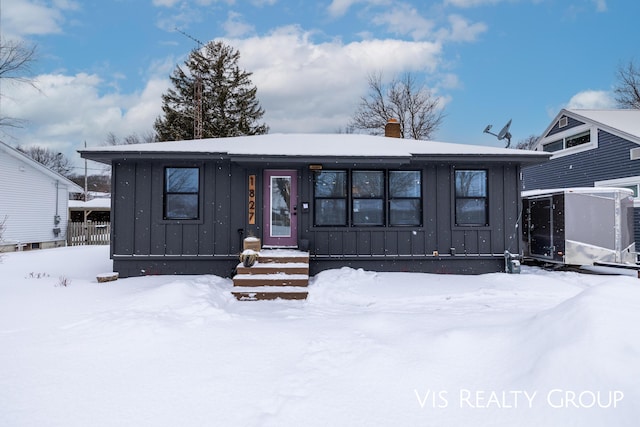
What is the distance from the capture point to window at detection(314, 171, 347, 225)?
8141 mm

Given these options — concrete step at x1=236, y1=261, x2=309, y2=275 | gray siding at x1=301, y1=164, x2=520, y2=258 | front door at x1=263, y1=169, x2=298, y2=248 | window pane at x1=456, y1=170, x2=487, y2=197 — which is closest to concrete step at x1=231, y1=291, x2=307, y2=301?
concrete step at x1=236, y1=261, x2=309, y2=275

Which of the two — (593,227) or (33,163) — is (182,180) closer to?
(593,227)

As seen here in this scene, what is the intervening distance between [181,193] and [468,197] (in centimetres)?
728

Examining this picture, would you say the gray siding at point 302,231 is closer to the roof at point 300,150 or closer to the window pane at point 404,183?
the window pane at point 404,183

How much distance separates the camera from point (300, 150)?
25.8 ft

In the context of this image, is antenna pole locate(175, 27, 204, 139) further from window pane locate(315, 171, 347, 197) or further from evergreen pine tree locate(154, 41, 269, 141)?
window pane locate(315, 171, 347, 197)

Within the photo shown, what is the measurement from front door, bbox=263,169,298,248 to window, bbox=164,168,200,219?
174 centimetres

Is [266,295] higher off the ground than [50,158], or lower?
lower

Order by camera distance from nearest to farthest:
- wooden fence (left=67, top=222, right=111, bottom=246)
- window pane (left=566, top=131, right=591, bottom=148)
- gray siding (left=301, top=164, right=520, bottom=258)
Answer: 1. gray siding (left=301, top=164, right=520, bottom=258)
2. window pane (left=566, top=131, right=591, bottom=148)
3. wooden fence (left=67, top=222, right=111, bottom=246)

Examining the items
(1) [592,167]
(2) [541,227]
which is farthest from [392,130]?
(1) [592,167]

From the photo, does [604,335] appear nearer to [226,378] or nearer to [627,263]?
[226,378]

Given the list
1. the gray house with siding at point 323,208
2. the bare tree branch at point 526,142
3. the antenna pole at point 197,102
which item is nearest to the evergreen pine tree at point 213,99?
the antenna pole at point 197,102

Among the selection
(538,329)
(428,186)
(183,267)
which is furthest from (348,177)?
(538,329)

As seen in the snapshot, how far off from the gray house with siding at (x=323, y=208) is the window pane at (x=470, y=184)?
3 cm
